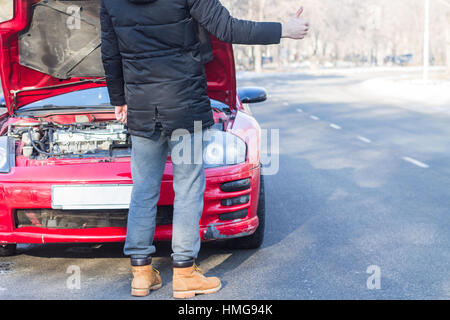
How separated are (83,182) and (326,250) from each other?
1.71 m

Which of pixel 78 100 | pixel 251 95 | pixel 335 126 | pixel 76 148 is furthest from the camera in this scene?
pixel 335 126

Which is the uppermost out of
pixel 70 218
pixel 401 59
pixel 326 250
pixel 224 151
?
pixel 224 151

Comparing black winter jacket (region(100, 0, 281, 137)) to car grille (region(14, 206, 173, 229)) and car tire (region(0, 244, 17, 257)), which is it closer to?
car grille (region(14, 206, 173, 229))

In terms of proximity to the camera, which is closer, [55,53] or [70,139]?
[70,139]

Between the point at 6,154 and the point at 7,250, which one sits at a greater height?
the point at 6,154

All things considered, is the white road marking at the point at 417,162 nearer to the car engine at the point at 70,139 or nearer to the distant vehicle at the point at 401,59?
the car engine at the point at 70,139

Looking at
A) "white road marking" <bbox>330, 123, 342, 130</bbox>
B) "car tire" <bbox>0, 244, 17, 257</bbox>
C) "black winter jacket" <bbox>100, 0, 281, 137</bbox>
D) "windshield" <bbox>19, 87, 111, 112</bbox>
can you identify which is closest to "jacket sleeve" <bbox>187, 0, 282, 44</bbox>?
"black winter jacket" <bbox>100, 0, 281, 137</bbox>

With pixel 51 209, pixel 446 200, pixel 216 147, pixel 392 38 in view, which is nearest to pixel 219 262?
pixel 216 147

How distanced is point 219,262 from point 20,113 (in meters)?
1.82

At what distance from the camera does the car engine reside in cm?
426

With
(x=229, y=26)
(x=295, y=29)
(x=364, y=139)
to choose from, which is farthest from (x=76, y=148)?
(x=364, y=139)

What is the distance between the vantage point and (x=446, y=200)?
6.37m

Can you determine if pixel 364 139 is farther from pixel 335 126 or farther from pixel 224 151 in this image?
pixel 224 151

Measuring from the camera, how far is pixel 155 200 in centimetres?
375
